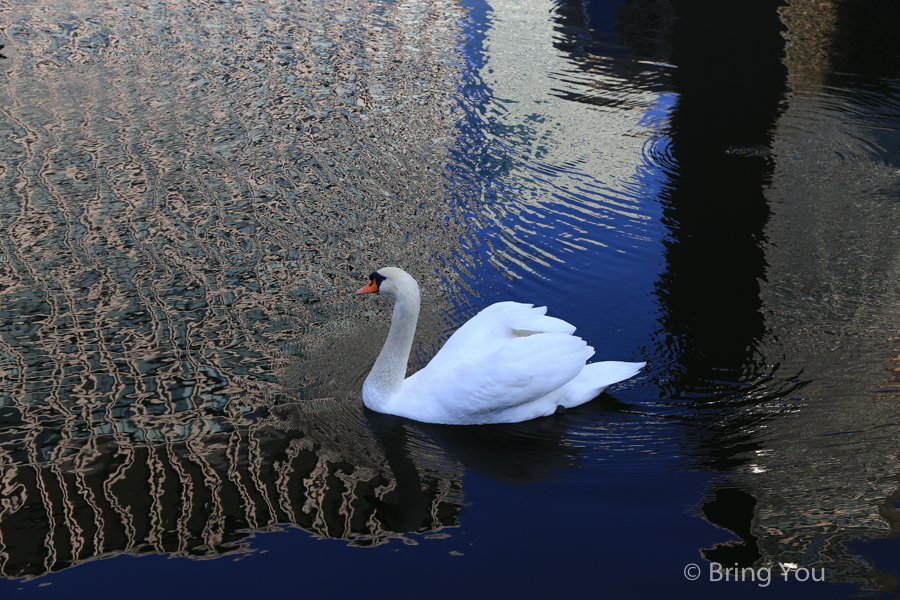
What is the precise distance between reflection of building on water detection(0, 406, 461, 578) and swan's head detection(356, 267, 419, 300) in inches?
34.0

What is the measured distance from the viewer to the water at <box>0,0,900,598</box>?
383 centimetres

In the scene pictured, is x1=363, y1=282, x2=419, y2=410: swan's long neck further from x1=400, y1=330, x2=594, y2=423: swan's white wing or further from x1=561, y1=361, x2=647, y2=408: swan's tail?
x1=561, y1=361, x2=647, y2=408: swan's tail

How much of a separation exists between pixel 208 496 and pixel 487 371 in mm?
1600

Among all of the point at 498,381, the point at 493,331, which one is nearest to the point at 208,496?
the point at 498,381

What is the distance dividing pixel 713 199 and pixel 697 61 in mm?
4901

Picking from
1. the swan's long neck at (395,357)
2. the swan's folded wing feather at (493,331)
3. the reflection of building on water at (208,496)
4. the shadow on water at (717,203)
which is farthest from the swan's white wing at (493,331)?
the shadow on water at (717,203)

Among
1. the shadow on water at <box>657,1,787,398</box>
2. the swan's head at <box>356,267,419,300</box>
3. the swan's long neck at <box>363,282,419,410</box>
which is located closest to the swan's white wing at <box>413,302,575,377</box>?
the swan's long neck at <box>363,282,419,410</box>

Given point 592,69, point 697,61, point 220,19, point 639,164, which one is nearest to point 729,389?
point 639,164

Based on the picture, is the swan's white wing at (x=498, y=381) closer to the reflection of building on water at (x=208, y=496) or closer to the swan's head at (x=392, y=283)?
the reflection of building on water at (x=208, y=496)

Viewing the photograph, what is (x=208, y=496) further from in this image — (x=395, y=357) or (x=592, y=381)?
(x=592, y=381)

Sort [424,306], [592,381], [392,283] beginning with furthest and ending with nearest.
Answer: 1. [424,306]
2. [592,381]
3. [392,283]

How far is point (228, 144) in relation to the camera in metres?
8.42

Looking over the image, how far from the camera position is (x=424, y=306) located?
19.2ft

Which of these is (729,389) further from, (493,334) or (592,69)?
(592,69)
